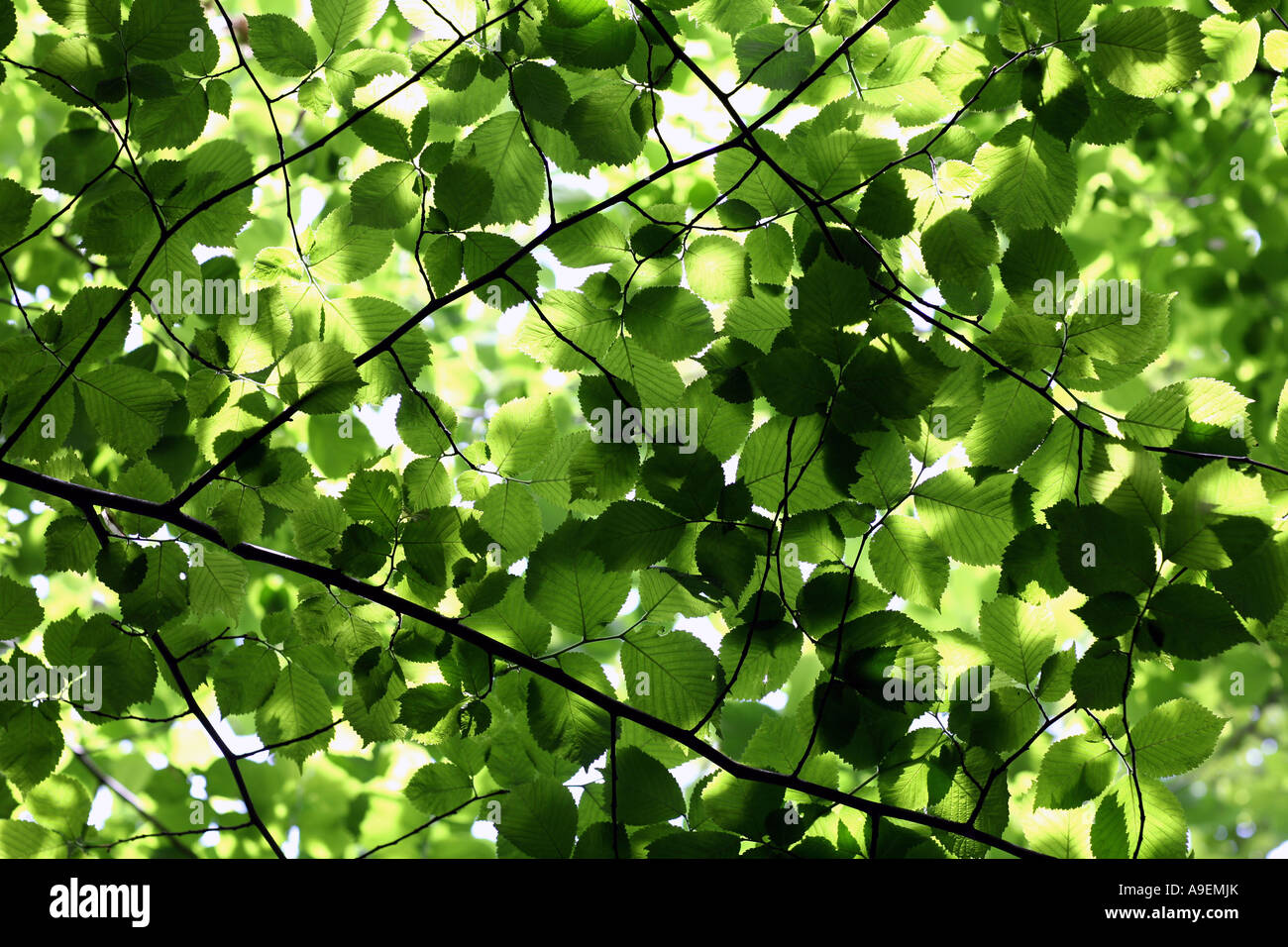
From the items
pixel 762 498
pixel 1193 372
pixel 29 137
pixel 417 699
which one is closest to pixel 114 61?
pixel 417 699


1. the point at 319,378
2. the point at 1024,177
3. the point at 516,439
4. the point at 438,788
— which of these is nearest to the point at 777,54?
the point at 1024,177

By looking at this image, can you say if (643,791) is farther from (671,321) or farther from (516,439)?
(671,321)

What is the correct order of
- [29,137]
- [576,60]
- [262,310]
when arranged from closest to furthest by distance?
[576,60], [262,310], [29,137]

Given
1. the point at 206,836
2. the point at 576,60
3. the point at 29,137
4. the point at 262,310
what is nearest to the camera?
the point at 576,60

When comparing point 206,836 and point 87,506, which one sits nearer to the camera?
point 87,506

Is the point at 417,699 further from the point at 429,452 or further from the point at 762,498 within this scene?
the point at 762,498

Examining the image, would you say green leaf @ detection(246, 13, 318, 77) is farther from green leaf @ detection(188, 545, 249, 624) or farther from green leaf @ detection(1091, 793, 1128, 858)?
green leaf @ detection(1091, 793, 1128, 858)

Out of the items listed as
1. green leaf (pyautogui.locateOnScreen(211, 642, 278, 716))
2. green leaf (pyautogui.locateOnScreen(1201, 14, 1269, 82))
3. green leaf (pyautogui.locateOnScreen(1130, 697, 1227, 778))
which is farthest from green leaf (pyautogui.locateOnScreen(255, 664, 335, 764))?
green leaf (pyautogui.locateOnScreen(1201, 14, 1269, 82))

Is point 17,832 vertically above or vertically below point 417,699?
below

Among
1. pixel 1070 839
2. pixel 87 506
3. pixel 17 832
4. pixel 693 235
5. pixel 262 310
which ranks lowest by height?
pixel 1070 839

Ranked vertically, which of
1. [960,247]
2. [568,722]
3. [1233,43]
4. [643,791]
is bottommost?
[643,791]

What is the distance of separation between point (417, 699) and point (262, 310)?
0.74 metres

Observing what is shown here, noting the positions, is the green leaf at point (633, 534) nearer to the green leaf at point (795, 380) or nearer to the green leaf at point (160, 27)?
the green leaf at point (795, 380)

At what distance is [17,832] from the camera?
1642mm
